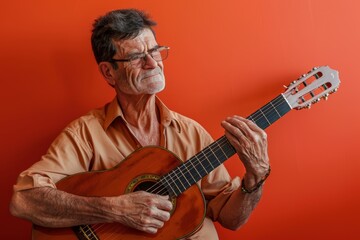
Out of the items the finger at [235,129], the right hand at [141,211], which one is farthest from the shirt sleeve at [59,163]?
the finger at [235,129]

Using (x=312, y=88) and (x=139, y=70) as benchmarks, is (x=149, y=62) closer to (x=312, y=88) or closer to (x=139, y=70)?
(x=139, y=70)

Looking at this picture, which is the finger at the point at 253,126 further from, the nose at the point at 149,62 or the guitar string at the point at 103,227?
the guitar string at the point at 103,227

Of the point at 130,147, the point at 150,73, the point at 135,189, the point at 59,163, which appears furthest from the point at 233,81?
the point at 59,163

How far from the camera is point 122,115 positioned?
1.65 meters

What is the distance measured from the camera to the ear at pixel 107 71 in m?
1.67

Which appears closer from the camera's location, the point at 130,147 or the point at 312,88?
the point at 312,88

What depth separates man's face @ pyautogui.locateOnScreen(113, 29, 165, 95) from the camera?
1582 millimetres

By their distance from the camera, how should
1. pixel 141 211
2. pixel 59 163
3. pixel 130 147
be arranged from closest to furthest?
pixel 141 211
pixel 59 163
pixel 130 147

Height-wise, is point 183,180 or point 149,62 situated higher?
point 149,62

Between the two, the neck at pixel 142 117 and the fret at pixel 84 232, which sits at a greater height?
the neck at pixel 142 117

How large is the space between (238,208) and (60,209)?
567mm

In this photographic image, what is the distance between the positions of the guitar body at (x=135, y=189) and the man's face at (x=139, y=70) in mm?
224

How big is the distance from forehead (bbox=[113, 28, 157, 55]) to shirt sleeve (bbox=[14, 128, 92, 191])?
0.33 meters

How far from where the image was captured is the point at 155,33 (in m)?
1.75
